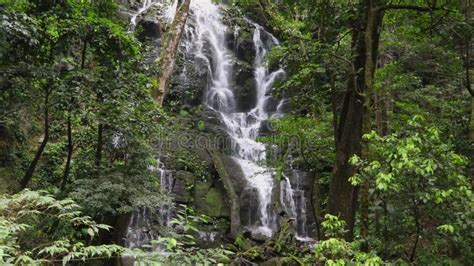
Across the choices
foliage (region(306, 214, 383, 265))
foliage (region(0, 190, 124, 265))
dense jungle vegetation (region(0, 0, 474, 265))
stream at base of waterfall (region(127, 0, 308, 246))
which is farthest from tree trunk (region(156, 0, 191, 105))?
foliage (region(306, 214, 383, 265))

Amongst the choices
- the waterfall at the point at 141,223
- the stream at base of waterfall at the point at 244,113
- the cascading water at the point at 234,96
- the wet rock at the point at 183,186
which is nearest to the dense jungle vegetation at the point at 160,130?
the waterfall at the point at 141,223

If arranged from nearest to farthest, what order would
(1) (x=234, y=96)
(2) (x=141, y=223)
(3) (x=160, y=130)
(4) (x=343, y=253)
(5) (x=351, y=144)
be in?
1. (4) (x=343, y=253)
2. (5) (x=351, y=144)
3. (3) (x=160, y=130)
4. (2) (x=141, y=223)
5. (1) (x=234, y=96)

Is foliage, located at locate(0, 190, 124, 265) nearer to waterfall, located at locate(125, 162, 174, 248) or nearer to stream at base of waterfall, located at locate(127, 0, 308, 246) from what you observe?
waterfall, located at locate(125, 162, 174, 248)

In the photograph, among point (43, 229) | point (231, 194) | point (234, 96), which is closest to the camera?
point (43, 229)

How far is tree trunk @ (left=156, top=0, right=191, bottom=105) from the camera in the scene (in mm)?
8422

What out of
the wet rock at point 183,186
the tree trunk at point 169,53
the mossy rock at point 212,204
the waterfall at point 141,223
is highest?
the tree trunk at point 169,53

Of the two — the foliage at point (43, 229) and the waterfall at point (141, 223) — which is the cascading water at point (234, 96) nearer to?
the waterfall at point (141, 223)

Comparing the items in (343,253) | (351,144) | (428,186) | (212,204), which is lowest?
(343,253)

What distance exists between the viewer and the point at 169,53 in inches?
342

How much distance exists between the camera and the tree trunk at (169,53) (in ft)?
27.6

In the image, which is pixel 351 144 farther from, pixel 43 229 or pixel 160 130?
pixel 43 229

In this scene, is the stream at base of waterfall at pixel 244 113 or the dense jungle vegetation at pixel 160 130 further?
the stream at base of waterfall at pixel 244 113

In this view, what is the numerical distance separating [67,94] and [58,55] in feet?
3.76

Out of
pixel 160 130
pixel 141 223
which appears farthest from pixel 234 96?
pixel 160 130
